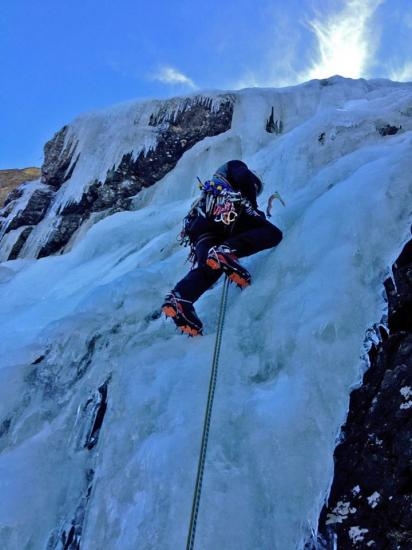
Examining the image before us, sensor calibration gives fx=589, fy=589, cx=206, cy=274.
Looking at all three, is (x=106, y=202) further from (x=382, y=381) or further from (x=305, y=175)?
(x=382, y=381)

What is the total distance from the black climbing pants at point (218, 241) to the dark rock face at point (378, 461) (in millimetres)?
1186

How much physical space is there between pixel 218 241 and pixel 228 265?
1.64 feet

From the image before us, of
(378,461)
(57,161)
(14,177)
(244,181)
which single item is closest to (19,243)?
(57,161)

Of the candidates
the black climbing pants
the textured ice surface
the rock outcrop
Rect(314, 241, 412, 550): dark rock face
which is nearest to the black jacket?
the black climbing pants

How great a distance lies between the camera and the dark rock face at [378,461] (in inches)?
73.2

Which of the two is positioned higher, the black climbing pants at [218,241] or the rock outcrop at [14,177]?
the rock outcrop at [14,177]

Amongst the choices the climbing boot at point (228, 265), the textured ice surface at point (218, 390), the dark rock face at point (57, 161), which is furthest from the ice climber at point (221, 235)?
the dark rock face at point (57, 161)

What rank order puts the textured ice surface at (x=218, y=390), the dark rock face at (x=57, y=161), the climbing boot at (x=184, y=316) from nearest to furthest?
1. the textured ice surface at (x=218, y=390)
2. the climbing boot at (x=184, y=316)
3. the dark rock face at (x=57, y=161)

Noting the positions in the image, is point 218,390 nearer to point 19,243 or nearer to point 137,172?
point 137,172

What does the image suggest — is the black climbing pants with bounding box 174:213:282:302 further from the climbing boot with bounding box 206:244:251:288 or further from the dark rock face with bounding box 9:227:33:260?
the dark rock face with bounding box 9:227:33:260

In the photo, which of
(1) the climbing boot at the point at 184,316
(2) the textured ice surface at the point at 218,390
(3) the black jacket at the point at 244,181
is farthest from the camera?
(3) the black jacket at the point at 244,181

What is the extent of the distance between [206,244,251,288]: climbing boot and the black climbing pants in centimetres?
8

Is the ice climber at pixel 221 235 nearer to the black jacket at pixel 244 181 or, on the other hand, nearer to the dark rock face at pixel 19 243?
the black jacket at pixel 244 181

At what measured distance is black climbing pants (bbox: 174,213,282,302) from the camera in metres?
3.23
